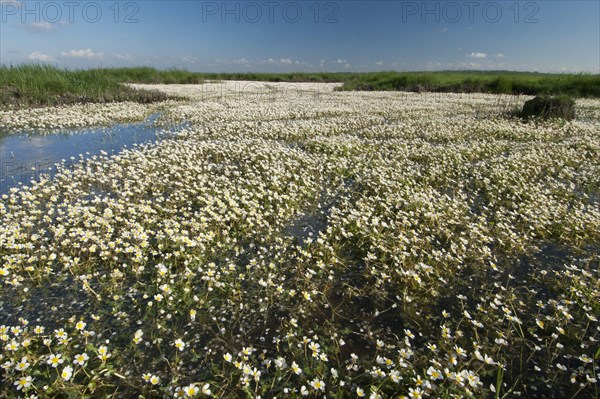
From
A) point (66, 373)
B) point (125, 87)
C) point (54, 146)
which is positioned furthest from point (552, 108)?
point (125, 87)

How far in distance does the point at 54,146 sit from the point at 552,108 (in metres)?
23.7

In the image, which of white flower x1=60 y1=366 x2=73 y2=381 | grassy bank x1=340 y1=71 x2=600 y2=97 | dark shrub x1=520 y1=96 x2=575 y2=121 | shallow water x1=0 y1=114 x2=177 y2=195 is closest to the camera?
white flower x1=60 y1=366 x2=73 y2=381

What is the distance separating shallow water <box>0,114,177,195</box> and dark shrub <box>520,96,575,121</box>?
780 inches

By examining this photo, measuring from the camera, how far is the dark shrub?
17.4m

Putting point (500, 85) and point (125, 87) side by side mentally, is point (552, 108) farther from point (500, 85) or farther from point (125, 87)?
point (125, 87)

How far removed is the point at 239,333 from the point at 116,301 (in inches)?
66.4

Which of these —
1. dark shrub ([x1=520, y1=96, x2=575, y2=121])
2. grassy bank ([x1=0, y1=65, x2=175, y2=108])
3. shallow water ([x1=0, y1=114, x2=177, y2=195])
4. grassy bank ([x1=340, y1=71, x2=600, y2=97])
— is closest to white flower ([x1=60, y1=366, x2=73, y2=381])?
shallow water ([x1=0, y1=114, x2=177, y2=195])

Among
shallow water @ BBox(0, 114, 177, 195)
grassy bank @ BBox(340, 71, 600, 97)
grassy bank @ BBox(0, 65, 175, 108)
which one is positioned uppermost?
grassy bank @ BBox(340, 71, 600, 97)

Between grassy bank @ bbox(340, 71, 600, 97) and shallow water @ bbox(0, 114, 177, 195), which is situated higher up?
grassy bank @ bbox(340, 71, 600, 97)

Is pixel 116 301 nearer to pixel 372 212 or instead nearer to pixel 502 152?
pixel 372 212

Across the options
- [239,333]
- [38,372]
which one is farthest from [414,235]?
[38,372]

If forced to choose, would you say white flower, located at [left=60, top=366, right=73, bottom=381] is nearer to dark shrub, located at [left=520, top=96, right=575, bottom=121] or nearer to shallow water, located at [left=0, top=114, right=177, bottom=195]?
shallow water, located at [left=0, top=114, right=177, bottom=195]

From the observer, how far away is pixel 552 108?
57.1 ft

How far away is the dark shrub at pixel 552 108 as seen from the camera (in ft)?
57.0
